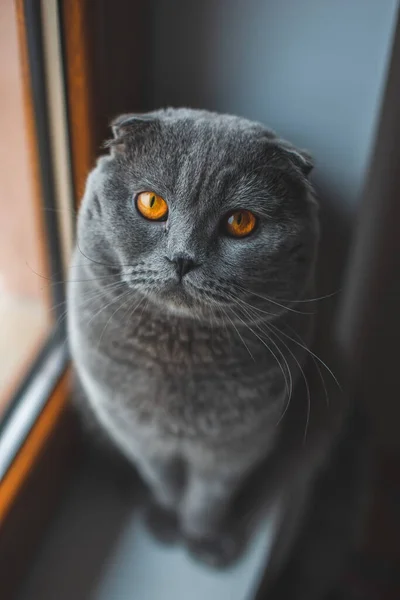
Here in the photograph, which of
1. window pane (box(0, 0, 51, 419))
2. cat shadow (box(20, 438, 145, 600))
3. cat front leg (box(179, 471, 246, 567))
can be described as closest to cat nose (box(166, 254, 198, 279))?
window pane (box(0, 0, 51, 419))

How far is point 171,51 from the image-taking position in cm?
63

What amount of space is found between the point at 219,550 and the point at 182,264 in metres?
0.60

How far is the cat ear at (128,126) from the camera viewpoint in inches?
21.3

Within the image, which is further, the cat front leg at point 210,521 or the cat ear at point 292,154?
the cat front leg at point 210,521

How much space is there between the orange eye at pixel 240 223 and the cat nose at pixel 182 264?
48mm

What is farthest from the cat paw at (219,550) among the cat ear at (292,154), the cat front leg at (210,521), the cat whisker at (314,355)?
→ the cat ear at (292,154)

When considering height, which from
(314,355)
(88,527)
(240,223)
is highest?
(240,223)

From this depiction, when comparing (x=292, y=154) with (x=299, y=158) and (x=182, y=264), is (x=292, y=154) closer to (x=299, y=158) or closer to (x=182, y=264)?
(x=299, y=158)

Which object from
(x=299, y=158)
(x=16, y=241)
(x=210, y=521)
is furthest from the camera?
(x=210, y=521)

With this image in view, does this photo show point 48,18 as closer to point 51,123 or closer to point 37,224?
point 51,123

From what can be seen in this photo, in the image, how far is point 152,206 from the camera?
556 millimetres

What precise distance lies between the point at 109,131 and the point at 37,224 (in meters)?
0.16

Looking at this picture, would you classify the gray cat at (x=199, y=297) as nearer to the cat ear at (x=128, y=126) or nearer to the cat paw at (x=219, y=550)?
the cat ear at (x=128, y=126)

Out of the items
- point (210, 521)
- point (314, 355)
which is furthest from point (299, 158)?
point (210, 521)
